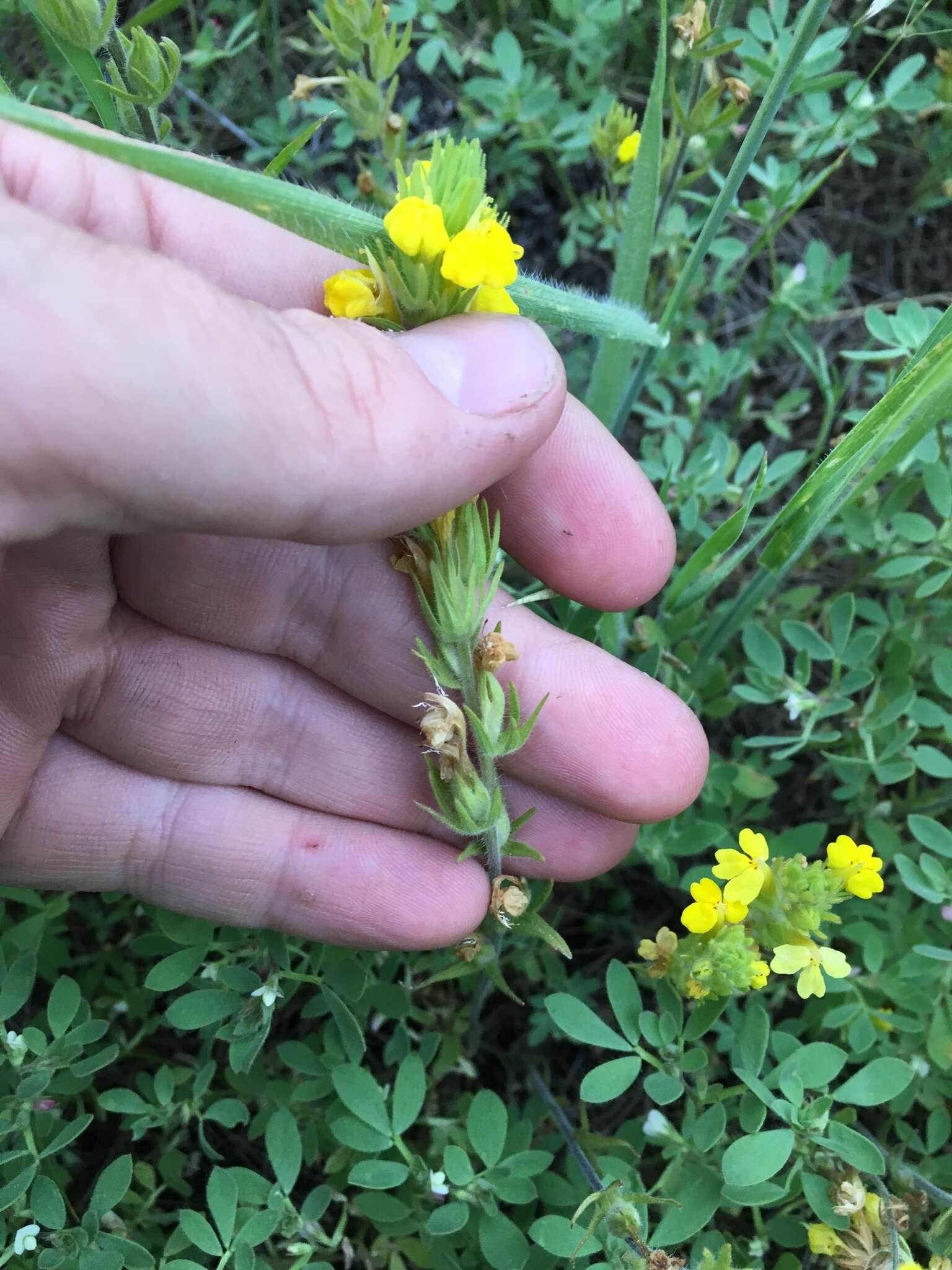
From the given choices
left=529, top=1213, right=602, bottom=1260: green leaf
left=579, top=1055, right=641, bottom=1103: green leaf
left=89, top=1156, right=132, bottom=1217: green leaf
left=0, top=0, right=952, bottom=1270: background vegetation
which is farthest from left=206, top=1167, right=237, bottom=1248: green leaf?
left=579, top=1055, right=641, bottom=1103: green leaf

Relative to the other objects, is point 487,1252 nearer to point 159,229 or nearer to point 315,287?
point 315,287

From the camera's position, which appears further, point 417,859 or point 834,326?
point 834,326

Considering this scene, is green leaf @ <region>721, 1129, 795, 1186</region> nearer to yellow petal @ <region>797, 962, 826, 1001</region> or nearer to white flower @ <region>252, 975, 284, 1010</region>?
yellow petal @ <region>797, 962, 826, 1001</region>

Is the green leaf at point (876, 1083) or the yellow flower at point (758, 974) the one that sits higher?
the yellow flower at point (758, 974)

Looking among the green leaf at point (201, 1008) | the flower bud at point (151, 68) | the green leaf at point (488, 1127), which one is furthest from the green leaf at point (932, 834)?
the flower bud at point (151, 68)

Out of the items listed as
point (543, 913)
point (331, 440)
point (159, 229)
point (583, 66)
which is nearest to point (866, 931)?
point (543, 913)

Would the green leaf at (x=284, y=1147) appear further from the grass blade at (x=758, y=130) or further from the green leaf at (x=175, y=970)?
the grass blade at (x=758, y=130)

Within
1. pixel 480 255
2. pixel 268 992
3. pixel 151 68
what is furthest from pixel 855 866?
pixel 151 68
